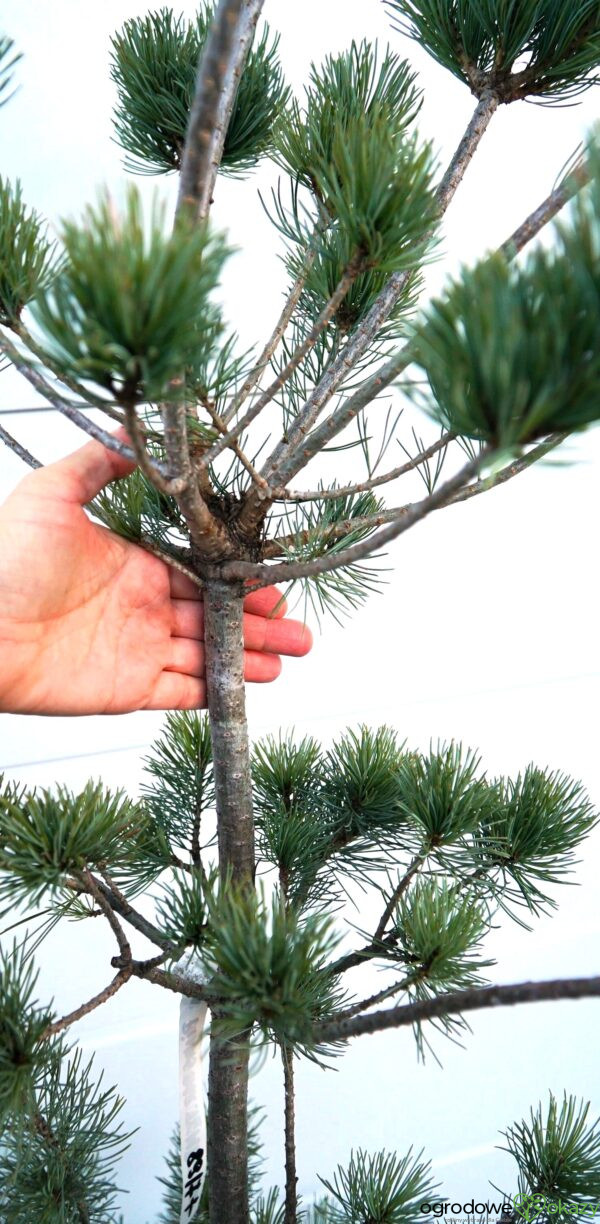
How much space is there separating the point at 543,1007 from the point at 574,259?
1.43m

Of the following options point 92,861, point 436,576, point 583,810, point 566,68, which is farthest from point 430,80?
point 92,861

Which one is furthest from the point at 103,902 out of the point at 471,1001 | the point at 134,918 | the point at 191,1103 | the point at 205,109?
the point at 205,109

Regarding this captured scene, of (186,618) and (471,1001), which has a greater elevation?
(186,618)

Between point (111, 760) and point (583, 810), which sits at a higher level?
point (111, 760)

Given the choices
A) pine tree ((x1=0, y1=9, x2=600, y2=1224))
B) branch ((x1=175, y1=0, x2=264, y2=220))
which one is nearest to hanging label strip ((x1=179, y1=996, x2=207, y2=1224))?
pine tree ((x1=0, y1=9, x2=600, y2=1224))

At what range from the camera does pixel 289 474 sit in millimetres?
560

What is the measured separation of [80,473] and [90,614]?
0.39 ft

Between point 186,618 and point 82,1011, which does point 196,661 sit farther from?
point 82,1011

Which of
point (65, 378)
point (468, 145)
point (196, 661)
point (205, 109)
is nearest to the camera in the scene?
point (205, 109)

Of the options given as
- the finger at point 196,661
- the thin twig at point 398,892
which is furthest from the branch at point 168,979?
the finger at point 196,661

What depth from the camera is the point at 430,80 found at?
144 centimetres

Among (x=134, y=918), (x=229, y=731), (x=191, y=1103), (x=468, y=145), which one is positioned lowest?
(x=191, y=1103)

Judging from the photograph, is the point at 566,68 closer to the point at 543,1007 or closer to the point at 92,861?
the point at 92,861

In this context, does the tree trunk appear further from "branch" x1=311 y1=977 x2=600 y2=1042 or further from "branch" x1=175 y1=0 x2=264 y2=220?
"branch" x1=175 y1=0 x2=264 y2=220
